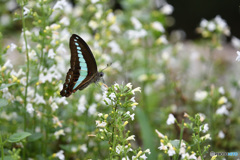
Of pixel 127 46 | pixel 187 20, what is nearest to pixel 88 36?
pixel 127 46

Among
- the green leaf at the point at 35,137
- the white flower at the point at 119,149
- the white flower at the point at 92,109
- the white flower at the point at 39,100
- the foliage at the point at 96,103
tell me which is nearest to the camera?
the white flower at the point at 119,149

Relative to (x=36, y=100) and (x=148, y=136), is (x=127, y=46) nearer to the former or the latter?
(x=148, y=136)

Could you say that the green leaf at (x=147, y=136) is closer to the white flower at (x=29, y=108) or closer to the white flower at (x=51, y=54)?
the white flower at (x=29, y=108)

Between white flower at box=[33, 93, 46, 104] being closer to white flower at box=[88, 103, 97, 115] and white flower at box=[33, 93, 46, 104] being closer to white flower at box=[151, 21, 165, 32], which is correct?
white flower at box=[88, 103, 97, 115]

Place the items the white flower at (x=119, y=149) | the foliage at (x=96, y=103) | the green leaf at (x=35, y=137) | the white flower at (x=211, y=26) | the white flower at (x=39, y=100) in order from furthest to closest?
the white flower at (x=211, y=26), the white flower at (x=39, y=100), the green leaf at (x=35, y=137), the foliage at (x=96, y=103), the white flower at (x=119, y=149)

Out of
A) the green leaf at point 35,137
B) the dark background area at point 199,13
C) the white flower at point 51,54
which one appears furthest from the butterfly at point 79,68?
the dark background area at point 199,13

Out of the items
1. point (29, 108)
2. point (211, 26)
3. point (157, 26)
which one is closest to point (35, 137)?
point (29, 108)

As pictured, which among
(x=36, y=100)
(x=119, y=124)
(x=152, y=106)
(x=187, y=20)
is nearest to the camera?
(x=119, y=124)
